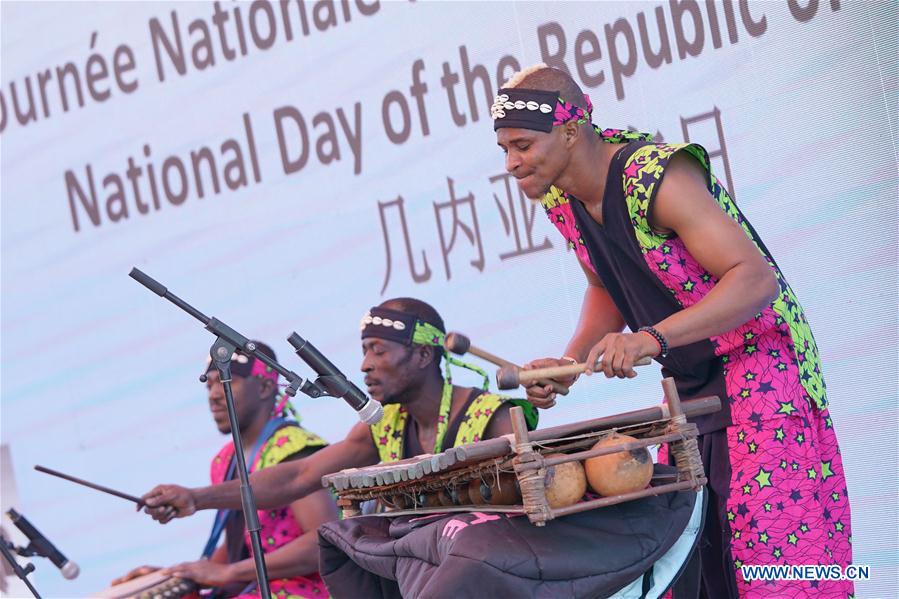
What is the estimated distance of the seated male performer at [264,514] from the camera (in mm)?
4066

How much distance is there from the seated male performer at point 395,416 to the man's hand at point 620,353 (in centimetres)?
140

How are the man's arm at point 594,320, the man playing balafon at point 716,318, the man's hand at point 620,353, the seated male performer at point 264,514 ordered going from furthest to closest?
the seated male performer at point 264,514
the man's arm at point 594,320
the man playing balafon at point 716,318
the man's hand at point 620,353

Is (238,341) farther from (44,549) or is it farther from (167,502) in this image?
(44,549)

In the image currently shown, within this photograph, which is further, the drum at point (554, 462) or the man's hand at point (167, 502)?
the man's hand at point (167, 502)

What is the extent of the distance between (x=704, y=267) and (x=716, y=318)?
0.68 feet

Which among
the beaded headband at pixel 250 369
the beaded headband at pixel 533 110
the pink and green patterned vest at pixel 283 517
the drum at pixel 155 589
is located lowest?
the drum at pixel 155 589

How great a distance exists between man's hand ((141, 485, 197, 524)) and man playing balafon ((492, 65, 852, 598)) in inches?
61.4

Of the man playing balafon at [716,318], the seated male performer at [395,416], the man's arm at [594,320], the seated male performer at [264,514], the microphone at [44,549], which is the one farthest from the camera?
the seated male performer at [264,514]

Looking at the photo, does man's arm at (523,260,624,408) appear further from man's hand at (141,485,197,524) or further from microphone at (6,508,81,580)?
A: microphone at (6,508,81,580)

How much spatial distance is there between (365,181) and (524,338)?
94cm

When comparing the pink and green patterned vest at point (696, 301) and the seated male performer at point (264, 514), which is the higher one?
the pink and green patterned vest at point (696, 301)

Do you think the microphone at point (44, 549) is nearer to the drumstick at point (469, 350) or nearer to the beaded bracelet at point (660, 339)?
the drumstick at point (469, 350)

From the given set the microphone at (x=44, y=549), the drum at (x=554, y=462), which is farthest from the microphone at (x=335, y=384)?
the microphone at (x=44, y=549)

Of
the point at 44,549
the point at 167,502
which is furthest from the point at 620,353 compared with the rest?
the point at 44,549
